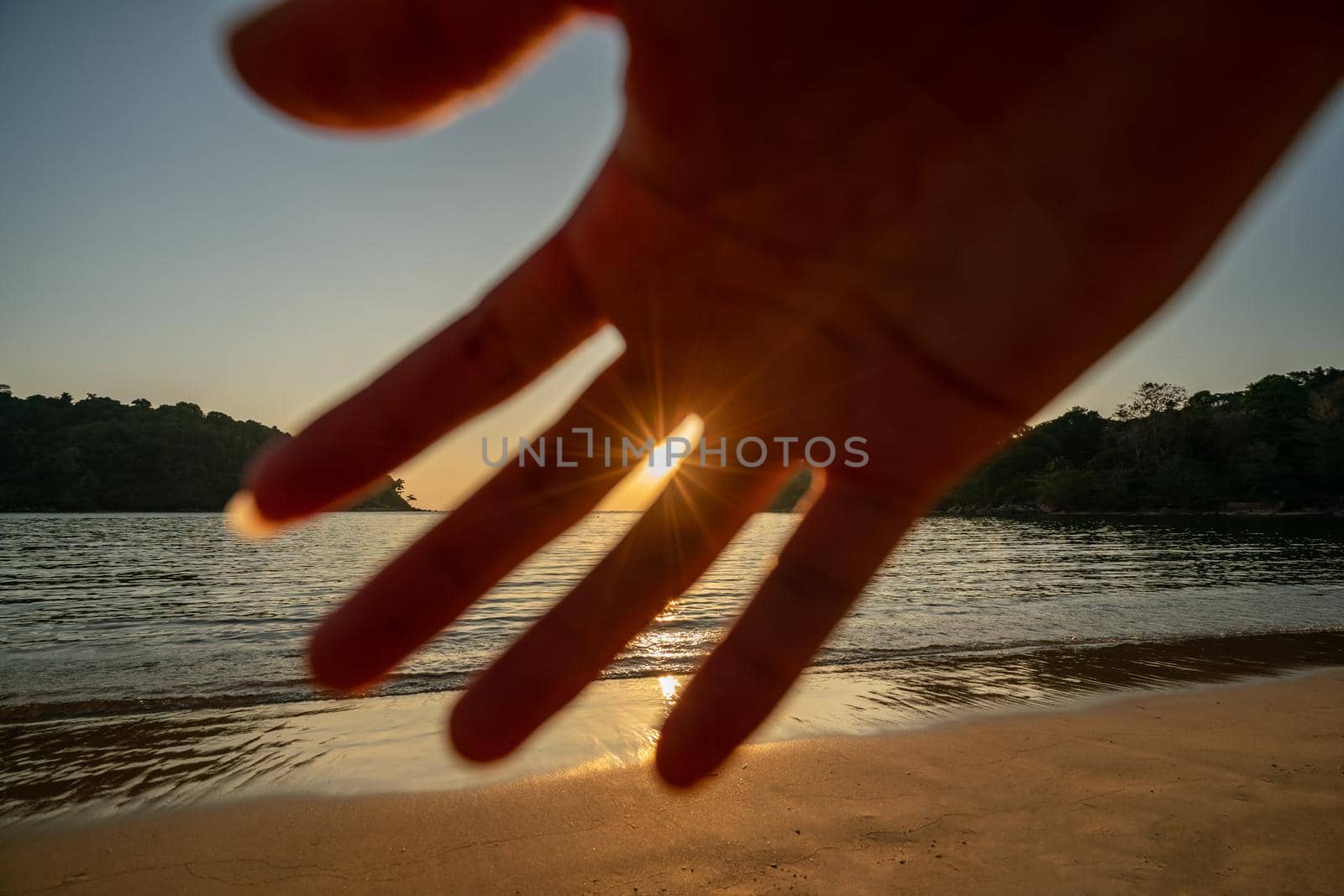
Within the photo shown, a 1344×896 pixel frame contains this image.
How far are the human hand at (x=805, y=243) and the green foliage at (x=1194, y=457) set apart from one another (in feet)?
210

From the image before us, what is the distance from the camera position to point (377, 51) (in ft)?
2.55

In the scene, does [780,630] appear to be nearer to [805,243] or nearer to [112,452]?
[805,243]

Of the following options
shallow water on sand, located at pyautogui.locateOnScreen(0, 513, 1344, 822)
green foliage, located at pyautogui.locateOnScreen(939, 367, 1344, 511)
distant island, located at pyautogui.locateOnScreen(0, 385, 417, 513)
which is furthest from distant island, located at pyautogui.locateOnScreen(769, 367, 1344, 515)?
distant island, located at pyautogui.locateOnScreen(0, 385, 417, 513)

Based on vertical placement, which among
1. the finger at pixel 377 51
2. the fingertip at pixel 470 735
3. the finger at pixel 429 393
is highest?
the finger at pixel 377 51

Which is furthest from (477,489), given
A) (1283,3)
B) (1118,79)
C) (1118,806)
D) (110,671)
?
(110,671)

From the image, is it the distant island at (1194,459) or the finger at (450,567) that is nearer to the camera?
the finger at (450,567)

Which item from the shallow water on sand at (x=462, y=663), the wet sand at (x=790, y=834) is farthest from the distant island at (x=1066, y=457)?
the wet sand at (x=790, y=834)

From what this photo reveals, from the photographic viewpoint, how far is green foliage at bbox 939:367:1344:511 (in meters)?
62.8

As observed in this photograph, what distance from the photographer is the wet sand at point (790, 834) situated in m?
3.42

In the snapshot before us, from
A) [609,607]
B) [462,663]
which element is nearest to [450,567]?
[609,607]

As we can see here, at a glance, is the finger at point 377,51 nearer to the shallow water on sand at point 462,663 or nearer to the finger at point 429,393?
the finger at point 429,393

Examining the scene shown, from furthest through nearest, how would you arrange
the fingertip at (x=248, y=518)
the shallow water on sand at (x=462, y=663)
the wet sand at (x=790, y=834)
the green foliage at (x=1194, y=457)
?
1. the green foliage at (x=1194, y=457)
2. the shallow water on sand at (x=462, y=663)
3. the wet sand at (x=790, y=834)
4. the fingertip at (x=248, y=518)

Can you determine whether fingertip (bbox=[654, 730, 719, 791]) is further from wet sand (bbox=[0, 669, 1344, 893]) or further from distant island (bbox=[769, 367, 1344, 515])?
distant island (bbox=[769, 367, 1344, 515])

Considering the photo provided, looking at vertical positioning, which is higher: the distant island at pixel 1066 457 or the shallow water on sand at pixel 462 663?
the distant island at pixel 1066 457
